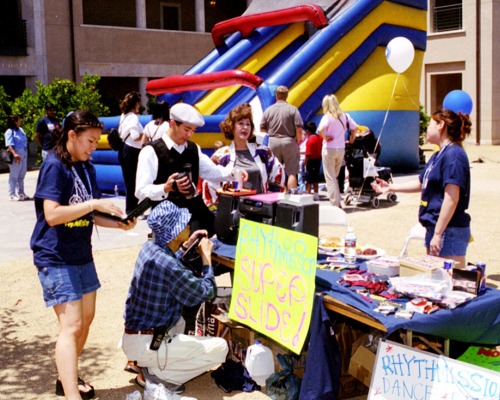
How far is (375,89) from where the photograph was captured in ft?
43.4

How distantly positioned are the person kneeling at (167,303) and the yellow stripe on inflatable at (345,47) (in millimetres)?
8483

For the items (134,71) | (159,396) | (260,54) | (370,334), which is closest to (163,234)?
(159,396)

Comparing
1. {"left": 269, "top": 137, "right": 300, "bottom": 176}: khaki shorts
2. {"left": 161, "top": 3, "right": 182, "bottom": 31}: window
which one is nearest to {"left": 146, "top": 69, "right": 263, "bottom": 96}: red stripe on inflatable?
{"left": 269, "top": 137, "right": 300, "bottom": 176}: khaki shorts

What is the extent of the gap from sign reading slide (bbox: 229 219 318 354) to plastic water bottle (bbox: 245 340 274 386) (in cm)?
19

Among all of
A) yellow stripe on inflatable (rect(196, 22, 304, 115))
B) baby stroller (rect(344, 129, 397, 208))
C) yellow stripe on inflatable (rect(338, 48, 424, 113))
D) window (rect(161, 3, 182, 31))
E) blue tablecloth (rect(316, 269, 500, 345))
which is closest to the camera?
blue tablecloth (rect(316, 269, 500, 345))

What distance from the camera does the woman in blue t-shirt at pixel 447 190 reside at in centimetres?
436

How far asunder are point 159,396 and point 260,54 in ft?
34.8

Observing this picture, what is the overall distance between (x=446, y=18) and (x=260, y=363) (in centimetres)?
2655

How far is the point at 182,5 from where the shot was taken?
3072cm

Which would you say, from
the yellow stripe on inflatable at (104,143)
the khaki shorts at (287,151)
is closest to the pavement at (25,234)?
the yellow stripe on inflatable at (104,143)

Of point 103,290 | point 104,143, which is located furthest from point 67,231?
point 104,143

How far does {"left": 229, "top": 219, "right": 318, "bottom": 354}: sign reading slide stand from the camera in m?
3.76

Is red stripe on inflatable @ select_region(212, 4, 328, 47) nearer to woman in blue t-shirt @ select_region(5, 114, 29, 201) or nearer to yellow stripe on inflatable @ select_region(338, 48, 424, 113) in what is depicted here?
yellow stripe on inflatable @ select_region(338, 48, 424, 113)

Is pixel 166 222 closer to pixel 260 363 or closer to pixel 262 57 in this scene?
pixel 260 363
